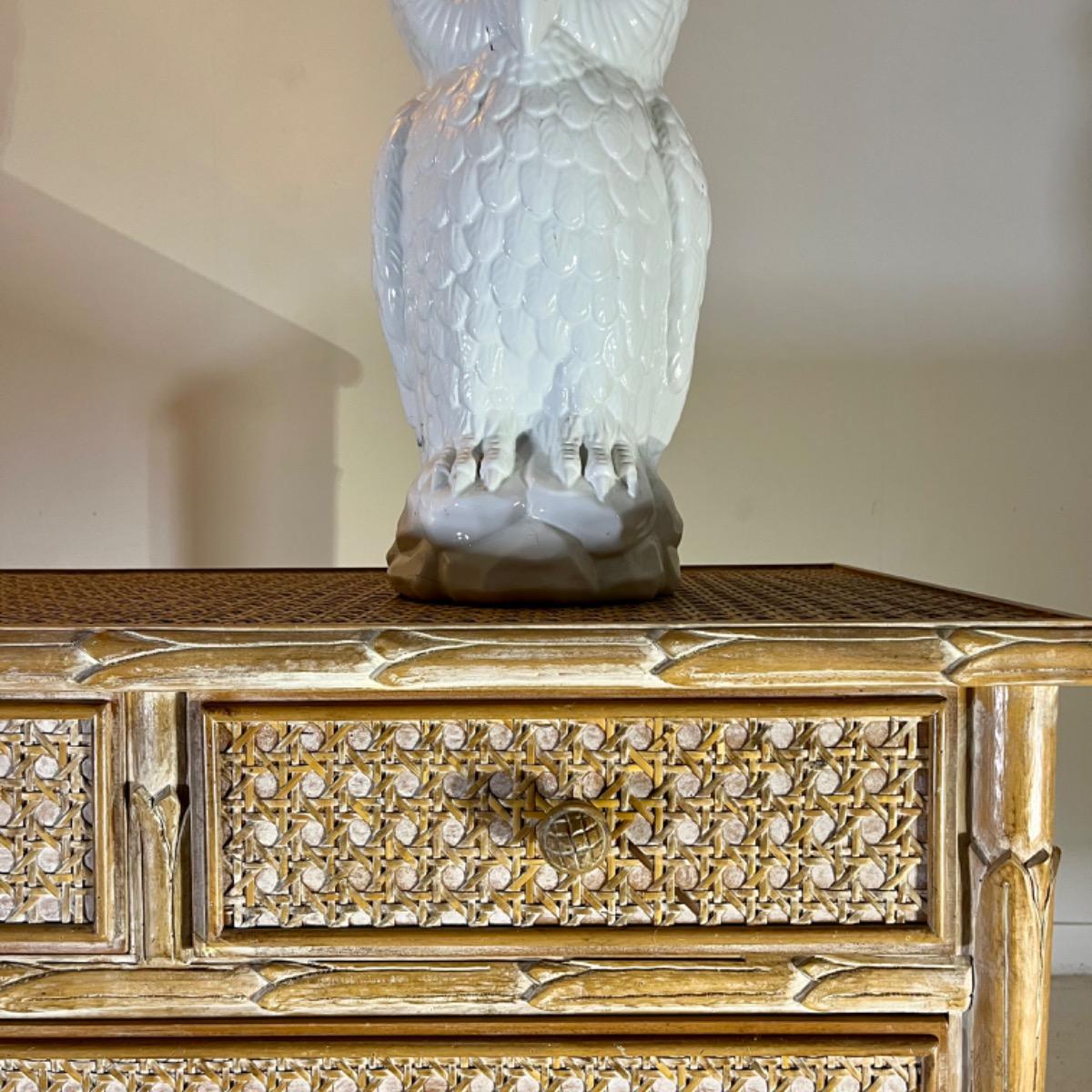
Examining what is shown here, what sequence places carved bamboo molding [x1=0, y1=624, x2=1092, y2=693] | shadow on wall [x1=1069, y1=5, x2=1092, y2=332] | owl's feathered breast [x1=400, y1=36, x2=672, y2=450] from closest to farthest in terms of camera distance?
carved bamboo molding [x1=0, y1=624, x2=1092, y2=693], owl's feathered breast [x1=400, y1=36, x2=672, y2=450], shadow on wall [x1=1069, y1=5, x2=1092, y2=332]

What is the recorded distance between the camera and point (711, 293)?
1.23 meters

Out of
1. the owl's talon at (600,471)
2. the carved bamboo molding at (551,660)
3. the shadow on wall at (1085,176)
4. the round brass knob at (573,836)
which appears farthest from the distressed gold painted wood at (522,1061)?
the shadow on wall at (1085,176)

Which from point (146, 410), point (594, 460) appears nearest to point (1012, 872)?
point (594, 460)

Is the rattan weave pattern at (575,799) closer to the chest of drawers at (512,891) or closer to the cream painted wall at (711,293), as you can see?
the chest of drawers at (512,891)

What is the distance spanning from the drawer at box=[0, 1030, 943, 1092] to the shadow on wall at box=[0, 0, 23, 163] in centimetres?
104

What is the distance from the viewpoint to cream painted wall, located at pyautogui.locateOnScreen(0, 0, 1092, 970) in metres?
1.19

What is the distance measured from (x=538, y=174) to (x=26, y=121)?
843 mm

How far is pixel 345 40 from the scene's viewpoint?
119 centimetres

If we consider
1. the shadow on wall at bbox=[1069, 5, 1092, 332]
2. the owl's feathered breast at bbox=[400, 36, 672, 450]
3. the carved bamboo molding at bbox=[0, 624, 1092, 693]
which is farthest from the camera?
the shadow on wall at bbox=[1069, 5, 1092, 332]

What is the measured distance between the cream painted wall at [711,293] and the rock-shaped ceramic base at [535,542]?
0.55m

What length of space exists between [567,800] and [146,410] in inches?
34.5

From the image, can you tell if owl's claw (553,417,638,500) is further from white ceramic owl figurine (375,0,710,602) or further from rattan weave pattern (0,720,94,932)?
rattan weave pattern (0,720,94,932)

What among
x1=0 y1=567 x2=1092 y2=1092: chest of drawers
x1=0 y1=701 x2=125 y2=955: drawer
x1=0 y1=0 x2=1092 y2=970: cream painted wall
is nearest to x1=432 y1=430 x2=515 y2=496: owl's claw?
x1=0 y1=567 x2=1092 y2=1092: chest of drawers

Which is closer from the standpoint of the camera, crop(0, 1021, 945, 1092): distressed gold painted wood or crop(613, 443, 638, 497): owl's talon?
crop(0, 1021, 945, 1092): distressed gold painted wood
